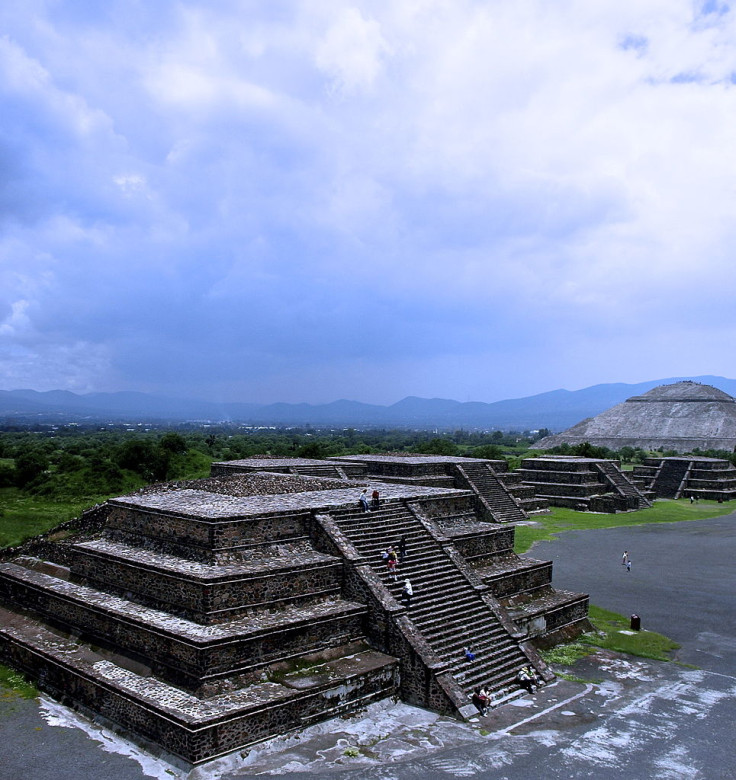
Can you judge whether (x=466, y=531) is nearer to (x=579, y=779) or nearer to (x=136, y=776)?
(x=579, y=779)

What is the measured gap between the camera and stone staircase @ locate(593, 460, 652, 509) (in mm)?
41581

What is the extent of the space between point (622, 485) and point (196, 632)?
38.3 meters

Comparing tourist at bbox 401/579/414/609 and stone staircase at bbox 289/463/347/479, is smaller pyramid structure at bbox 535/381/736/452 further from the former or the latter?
tourist at bbox 401/579/414/609

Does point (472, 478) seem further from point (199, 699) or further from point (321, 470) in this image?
point (199, 699)

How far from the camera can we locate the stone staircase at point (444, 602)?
12.2 metres

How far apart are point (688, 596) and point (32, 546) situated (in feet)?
62.8

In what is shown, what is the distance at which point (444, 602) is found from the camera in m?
13.6

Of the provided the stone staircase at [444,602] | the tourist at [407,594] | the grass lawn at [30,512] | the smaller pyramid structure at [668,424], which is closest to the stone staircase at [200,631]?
the tourist at [407,594]

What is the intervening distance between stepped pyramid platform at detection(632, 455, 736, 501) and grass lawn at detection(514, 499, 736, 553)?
174cm

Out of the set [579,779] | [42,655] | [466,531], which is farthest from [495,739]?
[42,655]

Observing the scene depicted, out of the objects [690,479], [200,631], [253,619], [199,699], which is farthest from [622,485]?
[199,699]

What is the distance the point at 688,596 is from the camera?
63.9ft

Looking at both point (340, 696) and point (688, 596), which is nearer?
point (340, 696)

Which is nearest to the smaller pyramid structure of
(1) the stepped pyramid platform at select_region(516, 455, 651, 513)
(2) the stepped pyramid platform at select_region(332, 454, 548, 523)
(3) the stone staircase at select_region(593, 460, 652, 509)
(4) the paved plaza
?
(3) the stone staircase at select_region(593, 460, 652, 509)
